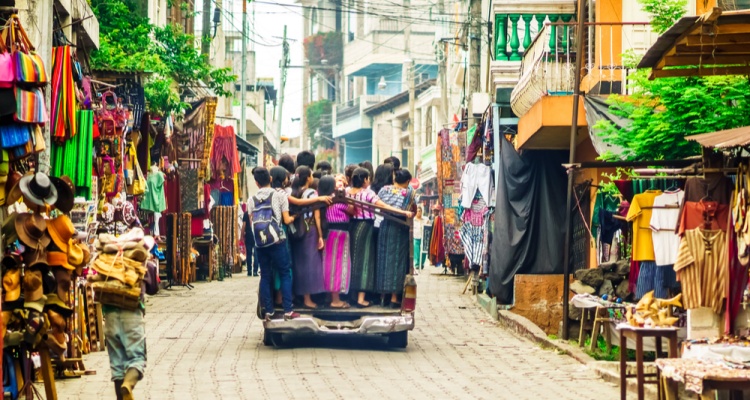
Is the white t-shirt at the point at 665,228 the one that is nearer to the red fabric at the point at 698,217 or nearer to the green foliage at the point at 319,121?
the red fabric at the point at 698,217

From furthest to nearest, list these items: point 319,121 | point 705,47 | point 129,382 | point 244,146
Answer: point 319,121
point 244,146
point 705,47
point 129,382

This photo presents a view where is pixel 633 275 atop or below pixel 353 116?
below

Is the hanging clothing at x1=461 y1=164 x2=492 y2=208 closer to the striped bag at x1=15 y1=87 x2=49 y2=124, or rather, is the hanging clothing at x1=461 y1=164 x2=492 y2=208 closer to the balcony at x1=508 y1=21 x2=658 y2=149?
the balcony at x1=508 y1=21 x2=658 y2=149

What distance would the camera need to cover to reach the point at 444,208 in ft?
96.8

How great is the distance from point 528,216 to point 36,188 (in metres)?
12.0

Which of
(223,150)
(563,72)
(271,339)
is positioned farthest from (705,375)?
(223,150)

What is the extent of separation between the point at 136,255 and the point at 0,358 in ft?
5.39

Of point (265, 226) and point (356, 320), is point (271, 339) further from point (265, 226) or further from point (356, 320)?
point (265, 226)

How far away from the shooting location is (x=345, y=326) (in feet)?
46.8

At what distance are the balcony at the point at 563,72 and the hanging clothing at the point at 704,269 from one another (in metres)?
4.84

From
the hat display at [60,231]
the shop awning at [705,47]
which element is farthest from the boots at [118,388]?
the shop awning at [705,47]

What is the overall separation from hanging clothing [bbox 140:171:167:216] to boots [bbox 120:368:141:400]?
1312cm

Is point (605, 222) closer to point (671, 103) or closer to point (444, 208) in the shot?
point (671, 103)

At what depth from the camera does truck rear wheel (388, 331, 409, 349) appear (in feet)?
48.7
